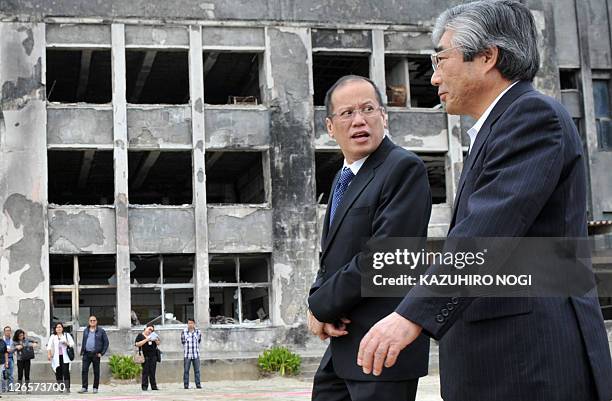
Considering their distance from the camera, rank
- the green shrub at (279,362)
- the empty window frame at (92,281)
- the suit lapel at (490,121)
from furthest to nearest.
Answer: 1. the empty window frame at (92,281)
2. the green shrub at (279,362)
3. the suit lapel at (490,121)

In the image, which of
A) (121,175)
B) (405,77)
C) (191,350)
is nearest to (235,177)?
(121,175)

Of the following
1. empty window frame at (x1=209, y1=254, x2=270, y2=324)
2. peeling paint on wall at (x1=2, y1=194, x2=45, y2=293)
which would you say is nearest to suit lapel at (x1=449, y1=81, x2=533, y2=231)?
peeling paint on wall at (x1=2, y1=194, x2=45, y2=293)

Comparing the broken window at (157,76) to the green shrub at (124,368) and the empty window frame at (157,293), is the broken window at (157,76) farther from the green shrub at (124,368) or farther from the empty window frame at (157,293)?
the green shrub at (124,368)

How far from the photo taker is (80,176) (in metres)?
34.7

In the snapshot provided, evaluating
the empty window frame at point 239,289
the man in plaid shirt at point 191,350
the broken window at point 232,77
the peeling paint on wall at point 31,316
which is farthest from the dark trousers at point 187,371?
the broken window at point 232,77

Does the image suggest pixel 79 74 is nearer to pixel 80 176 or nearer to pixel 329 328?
pixel 80 176

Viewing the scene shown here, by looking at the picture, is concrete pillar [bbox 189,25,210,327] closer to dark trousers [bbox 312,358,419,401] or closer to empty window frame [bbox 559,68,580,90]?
empty window frame [bbox 559,68,580,90]

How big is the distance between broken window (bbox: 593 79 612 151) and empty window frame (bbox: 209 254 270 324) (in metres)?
12.7

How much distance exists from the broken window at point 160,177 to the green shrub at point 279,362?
7008mm

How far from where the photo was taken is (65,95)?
3491 cm

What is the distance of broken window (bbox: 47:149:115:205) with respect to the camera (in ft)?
102

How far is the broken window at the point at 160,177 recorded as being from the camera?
3077 centimetres

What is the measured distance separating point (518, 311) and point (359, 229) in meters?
1.39

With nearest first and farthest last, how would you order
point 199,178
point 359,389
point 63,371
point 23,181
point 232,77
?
point 359,389
point 63,371
point 23,181
point 199,178
point 232,77
